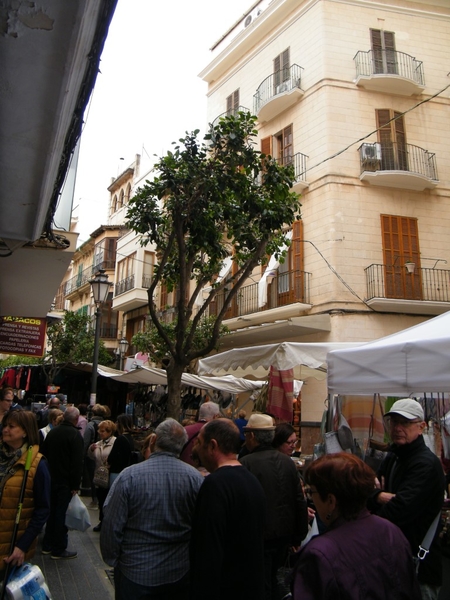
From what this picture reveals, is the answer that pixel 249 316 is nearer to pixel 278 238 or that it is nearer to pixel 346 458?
pixel 278 238

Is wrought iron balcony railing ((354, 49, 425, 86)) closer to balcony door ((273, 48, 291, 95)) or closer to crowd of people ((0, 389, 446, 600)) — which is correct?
balcony door ((273, 48, 291, 95))

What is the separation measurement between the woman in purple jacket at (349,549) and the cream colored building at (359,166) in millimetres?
14786

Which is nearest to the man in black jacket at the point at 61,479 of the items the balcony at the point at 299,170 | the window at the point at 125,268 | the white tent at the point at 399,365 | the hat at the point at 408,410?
the white tent at the point at 399,365

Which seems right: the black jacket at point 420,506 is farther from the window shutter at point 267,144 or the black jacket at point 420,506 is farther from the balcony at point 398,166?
the window shutter at point 267,144

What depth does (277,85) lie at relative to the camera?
67.4 ft

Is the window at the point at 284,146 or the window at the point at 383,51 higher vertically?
the window at the point at 383,51

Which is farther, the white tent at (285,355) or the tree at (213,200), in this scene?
the tree at (213,200)

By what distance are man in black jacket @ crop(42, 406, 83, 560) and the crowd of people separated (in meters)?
2.56

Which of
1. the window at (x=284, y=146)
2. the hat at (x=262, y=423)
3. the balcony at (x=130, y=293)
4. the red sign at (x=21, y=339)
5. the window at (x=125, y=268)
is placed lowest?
the hat at (x=262, y=423)

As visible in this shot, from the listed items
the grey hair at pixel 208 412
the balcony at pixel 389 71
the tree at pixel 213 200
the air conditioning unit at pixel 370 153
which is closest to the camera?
the grey hair at pixel 208 412

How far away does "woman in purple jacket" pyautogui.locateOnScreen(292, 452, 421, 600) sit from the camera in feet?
6.41

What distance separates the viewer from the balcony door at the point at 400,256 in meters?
17.2

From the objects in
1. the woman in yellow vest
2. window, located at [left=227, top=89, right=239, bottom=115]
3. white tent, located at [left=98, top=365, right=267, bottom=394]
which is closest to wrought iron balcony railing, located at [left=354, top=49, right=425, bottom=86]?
window, located at [left=227, top=89, right=239, bottom=115]

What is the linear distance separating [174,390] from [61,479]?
298 cm
